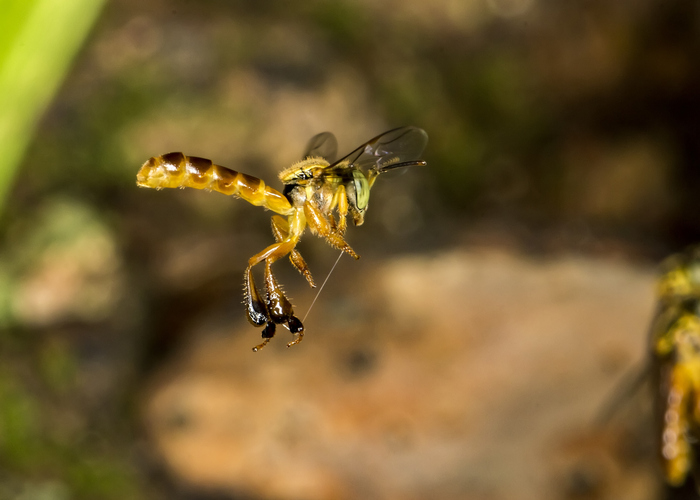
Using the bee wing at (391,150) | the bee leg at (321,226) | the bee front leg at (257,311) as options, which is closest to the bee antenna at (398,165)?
the bee wing at (391,150)

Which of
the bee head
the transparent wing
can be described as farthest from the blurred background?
the bee head

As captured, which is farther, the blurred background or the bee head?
the blurred background

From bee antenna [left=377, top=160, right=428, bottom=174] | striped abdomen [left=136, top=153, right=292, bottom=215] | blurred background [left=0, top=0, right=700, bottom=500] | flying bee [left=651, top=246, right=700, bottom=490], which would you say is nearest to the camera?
striped abdomen [left=136, top=153, right=292, bottom=215]

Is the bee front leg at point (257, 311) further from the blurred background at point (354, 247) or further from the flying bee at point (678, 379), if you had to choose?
the flying bee at point (678, 379)

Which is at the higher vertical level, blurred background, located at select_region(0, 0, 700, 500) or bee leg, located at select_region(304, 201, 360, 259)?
blurred background, located at select_region(0, 0, 700, 500)

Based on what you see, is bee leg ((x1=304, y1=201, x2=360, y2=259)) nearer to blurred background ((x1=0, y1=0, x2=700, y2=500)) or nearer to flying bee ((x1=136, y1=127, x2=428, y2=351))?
flying bee ((x1=136, y1=127, x2=428, y2=351))

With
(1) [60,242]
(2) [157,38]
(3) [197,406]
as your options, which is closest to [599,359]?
(3) [197,406]

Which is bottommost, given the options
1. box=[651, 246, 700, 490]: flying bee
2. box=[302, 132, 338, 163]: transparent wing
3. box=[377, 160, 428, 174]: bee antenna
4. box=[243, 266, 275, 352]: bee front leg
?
box=[243, 266, 275, 352]: bee front leg
